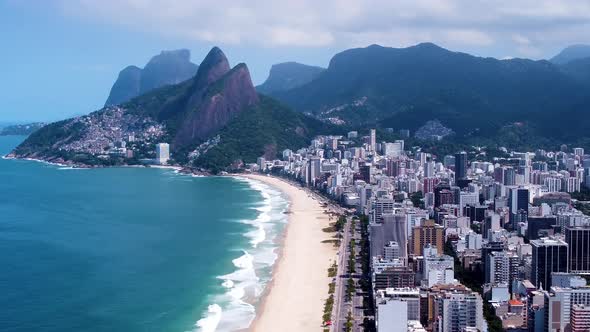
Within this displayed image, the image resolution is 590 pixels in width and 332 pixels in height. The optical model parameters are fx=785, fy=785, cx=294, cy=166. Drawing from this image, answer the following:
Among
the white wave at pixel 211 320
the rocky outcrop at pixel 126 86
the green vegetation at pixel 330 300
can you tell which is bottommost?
the white wave at pixel 211 320

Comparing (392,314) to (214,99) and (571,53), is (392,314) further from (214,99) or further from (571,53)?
(571,53)

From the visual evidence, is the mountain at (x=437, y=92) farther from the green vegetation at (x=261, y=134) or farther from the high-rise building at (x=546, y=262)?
the high-rise building at (x=546, y=262)

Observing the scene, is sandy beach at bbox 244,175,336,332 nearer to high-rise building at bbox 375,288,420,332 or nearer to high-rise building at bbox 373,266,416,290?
high-rise building at bbox 373,266,416,290

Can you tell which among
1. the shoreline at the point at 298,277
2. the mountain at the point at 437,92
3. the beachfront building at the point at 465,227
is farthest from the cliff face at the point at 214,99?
the shoreline at the point at 298,277

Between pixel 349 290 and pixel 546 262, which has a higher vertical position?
pixel 546 262

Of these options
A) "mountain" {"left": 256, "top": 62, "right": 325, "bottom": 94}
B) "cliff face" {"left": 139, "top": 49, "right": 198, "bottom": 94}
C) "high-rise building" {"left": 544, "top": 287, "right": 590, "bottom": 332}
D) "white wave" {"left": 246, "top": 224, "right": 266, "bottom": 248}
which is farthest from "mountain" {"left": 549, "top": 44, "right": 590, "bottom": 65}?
"high-rise building" {"left": 544, "top": 287, "right": 590, "bottom": 332}

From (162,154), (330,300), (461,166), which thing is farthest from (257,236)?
(162,154)
